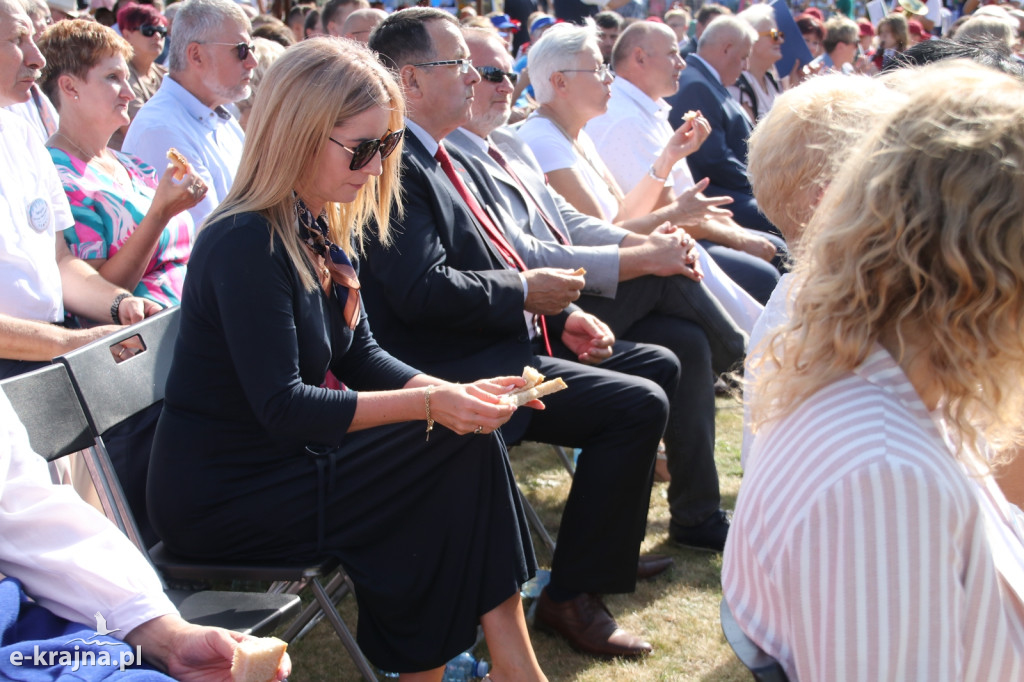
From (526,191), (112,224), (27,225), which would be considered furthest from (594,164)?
(27,225)

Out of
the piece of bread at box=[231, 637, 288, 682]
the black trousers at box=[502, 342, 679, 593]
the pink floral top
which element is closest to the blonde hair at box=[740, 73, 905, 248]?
the black trousers at box=[502, 342, 679, 593]

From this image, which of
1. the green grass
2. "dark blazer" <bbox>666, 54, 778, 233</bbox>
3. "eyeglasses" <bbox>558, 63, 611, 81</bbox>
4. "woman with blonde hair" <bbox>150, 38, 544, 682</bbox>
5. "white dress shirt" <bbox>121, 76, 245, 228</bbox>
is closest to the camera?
"woman with blonde hair" <bbox>150, 38, 544, 682</bbox>

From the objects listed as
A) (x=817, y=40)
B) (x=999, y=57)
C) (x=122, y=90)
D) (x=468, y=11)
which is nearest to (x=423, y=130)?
(x=122, y=90)

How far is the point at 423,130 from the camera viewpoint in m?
3.20

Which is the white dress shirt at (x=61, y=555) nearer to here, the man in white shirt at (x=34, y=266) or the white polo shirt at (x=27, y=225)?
the man in white shirt at (x=34, y=266)

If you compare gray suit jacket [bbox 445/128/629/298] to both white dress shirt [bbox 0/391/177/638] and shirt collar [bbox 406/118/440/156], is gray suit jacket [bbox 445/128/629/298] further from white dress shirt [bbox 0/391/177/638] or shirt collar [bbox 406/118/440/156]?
white dress shirt [bbox 0/391/177/638]

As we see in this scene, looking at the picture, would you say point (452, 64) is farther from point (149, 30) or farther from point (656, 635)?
point (149, 30)

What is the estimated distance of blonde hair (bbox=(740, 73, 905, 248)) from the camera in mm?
2309

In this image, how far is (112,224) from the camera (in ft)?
10.5

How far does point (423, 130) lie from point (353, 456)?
4.45 feet

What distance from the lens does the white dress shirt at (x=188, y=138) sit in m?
3.81

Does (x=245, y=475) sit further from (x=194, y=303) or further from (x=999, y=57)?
(x=999, y=57)

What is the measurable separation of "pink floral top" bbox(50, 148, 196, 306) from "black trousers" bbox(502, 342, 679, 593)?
4.45 ft

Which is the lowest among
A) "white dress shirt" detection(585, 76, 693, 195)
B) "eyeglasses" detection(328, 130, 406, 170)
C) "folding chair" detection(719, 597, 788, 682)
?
"white dress shirt" detection(585, 76, 693, 195)
